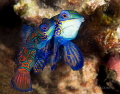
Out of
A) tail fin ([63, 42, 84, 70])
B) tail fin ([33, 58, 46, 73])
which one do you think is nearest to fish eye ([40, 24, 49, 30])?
tail fin ([63, 42, 84, 70])

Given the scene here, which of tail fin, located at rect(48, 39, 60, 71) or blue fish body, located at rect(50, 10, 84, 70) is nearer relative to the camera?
blue fish body, located at rect(50, 10, 84, 70)

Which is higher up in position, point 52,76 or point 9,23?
point 9,23

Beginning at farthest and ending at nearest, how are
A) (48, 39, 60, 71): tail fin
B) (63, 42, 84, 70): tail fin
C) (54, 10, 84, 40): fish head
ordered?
(63, 42, 84, 70): tail fin, (48, 39, 60, 71): tail fin, (54, 10, 84, 40): fish head

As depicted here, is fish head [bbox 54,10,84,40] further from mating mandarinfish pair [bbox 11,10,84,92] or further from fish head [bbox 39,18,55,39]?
fish head [bbox 39,18,55,39]

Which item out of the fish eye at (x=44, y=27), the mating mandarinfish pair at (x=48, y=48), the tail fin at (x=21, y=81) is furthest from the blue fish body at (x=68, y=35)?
the tail fin at (x=21, y=81)

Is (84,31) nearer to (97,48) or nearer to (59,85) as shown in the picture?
(97,48)

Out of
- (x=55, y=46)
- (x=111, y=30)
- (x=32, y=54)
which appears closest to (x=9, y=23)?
(x=32, y=54)

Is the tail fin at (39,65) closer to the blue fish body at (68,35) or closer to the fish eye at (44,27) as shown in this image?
Answer: the blue fish body at (68,35)
